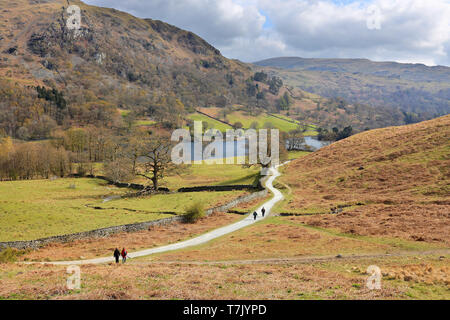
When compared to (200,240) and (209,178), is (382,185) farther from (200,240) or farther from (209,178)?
(209,178)

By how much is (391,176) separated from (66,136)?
116m

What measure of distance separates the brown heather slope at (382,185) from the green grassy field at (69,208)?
20787 mm

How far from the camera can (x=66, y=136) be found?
4946 inches

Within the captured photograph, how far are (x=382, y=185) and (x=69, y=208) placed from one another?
58.2 m

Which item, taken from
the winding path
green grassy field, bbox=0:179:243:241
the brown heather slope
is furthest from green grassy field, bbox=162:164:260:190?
the winding path

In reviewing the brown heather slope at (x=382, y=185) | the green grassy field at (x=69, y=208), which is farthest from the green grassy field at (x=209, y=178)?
the green grassy field at (x=69, y=208)

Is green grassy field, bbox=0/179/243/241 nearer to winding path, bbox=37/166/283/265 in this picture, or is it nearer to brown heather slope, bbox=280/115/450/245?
winding path, bbox=37/166/283/265

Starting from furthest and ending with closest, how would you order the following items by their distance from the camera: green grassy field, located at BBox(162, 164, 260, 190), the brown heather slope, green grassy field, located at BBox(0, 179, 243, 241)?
1. green grassy field, located at BBox(162, 164, 260, 190)
2. green grassy field, located at BBox(0, 179, 243, 241)
3. the brown heather slope

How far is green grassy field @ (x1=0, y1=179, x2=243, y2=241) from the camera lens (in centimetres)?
4312

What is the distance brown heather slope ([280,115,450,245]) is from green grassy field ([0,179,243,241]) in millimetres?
20787

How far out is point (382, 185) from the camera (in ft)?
203

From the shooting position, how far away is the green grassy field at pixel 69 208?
1698 inches
